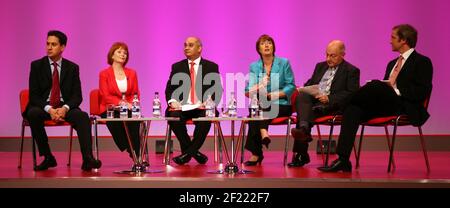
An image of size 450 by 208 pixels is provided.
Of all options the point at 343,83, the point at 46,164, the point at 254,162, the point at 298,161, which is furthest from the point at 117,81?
the point at 343,83

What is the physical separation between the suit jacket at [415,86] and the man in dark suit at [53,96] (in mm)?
2504

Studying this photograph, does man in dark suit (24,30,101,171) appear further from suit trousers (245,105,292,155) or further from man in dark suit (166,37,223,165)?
suit trousers (245,105,292,155)

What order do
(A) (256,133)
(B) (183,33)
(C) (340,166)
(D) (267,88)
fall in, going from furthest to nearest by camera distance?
1. (B) (183,33)
2. (D) (267,88)
3. (A) (256,133)
4. (C) (340,166)

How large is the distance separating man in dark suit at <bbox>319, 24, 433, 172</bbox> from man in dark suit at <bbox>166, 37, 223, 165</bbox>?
4.94 feet

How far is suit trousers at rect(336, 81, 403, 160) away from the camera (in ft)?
16.0

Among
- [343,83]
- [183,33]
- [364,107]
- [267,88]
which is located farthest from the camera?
[183,33]

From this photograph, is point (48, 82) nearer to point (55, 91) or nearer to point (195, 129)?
point (55, 91)

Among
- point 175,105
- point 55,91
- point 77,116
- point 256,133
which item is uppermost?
point 55,91

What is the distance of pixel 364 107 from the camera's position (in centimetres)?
496

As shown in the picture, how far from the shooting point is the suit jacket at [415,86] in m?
4.96

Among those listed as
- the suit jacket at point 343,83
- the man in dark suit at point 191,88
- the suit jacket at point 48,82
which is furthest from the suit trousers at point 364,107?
the suit jacket at point 48,82

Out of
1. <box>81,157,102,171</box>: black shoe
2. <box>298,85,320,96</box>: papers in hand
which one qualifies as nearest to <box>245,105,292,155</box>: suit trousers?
<box>298,85,320,96</box>: papers in hand

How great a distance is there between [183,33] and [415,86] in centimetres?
362
